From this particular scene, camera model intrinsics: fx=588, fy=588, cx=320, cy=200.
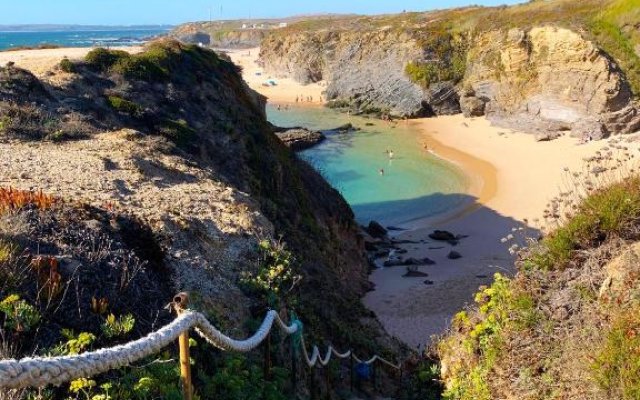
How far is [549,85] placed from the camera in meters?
49.1

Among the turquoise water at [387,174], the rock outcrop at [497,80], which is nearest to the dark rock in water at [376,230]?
the turquoise water at [387,174]

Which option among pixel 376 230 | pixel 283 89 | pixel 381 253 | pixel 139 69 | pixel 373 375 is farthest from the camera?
pixel 283 89

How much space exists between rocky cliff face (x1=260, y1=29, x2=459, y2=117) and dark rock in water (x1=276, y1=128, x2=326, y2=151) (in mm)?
12282

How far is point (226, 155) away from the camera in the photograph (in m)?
17.2

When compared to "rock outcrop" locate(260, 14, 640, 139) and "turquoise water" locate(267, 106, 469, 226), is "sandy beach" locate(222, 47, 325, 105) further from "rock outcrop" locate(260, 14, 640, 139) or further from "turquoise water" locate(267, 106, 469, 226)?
"turquoise water" locate(267, 106, 469, 226)

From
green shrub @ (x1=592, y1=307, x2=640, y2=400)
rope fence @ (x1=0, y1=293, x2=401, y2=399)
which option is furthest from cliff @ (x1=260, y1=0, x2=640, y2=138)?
rope fence @ (x1=0, y1=293, x2=401, y2=399)

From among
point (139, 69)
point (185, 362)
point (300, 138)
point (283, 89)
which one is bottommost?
point (300, 138)

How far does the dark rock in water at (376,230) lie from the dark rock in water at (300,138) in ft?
67.2

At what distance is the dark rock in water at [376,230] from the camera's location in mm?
27312

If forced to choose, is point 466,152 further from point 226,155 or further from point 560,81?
point 226,155

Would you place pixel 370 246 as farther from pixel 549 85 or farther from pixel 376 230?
pixel 549 85

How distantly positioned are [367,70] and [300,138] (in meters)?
23.4

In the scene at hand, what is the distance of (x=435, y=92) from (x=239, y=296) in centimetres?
5279

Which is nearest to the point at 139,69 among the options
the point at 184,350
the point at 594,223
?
the point at 594,223
